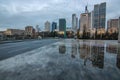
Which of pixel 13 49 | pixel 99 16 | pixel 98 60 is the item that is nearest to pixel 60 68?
pixel 98 60

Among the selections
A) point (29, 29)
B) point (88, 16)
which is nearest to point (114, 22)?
point (88, 16)

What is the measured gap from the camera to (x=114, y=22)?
142250 mm

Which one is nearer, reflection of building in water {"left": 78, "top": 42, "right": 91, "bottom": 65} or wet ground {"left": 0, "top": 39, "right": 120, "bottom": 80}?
wet ground {"left": 0, "top": 39, "right": 120, "bottom": 80}

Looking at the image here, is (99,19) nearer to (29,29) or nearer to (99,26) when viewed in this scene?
(99,26)

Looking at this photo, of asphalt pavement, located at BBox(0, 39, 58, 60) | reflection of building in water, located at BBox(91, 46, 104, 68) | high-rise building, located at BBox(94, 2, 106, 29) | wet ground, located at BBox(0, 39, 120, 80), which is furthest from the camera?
high-rise building, located at BBox(94, 2, 106, 29)

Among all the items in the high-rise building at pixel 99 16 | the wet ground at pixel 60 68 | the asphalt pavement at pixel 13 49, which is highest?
the high-rise building at pixel 99 16

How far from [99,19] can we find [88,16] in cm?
1122

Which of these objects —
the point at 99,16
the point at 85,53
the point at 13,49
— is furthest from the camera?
→ the point at 99,16

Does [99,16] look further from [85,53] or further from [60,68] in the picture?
[60,68]

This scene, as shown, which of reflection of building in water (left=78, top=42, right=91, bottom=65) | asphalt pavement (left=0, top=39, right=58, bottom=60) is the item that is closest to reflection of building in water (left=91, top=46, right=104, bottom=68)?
reflection of building in water (left=78, top=42, right=91, bottom=65)

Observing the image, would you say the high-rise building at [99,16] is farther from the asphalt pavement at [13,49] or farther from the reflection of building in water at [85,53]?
the reflection of building in water at [85,53]

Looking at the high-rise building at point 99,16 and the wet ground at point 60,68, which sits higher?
the high-rise building at point 99,16

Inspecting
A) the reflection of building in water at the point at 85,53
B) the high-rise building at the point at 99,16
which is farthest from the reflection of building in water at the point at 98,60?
the high-rise building at the point at 99,16

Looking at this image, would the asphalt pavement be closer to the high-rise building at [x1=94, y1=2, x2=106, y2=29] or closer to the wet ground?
the wet ground
